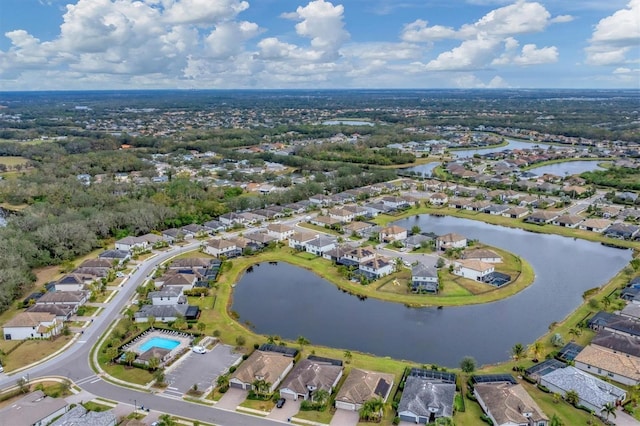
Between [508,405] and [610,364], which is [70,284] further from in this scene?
[610,364]

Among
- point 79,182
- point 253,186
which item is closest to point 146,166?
point 79,182

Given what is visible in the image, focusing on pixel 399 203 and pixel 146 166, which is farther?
pixel 146 166

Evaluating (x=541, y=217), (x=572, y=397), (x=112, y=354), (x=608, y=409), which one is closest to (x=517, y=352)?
(x=572, y=397)

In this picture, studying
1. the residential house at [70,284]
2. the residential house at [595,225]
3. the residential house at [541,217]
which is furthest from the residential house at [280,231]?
the residential house at [595,225]

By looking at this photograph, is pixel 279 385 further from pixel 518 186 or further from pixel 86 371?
pixel 518 186

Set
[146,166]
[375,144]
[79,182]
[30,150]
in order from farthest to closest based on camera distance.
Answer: [375,144], [30,150], [146,166], [79,182]

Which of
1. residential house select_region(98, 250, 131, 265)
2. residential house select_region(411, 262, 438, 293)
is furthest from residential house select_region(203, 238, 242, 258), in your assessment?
residential house select_region(411, 262, 438, 293)
